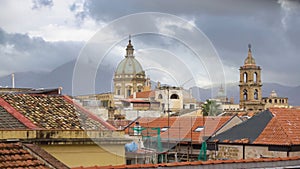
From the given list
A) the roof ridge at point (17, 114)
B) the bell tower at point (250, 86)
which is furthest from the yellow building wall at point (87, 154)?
the bell tower at point (250, 86)

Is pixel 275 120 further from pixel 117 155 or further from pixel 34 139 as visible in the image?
pixel 34 139

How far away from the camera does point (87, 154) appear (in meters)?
12.5

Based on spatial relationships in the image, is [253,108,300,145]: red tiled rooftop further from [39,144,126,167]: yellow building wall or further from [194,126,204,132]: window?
[39,144,126,167]: yellow building wall

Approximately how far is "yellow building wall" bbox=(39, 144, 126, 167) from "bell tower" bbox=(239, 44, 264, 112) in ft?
321

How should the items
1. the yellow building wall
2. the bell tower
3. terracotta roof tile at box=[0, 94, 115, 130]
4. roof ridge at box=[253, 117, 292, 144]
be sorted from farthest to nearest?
1. the bell tower
2. roof ridge at box=[253, 117, 292, 144]
3. terracotta roof tile at box=[0, 94, 115, 130]
4. the yellow building wall

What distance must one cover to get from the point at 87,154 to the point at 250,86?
335ft

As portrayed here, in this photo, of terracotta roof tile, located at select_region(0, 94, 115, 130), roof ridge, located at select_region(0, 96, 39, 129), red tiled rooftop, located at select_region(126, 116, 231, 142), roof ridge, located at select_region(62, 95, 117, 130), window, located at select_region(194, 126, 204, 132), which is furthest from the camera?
window, located at select_region(194, 126, 204, 132)

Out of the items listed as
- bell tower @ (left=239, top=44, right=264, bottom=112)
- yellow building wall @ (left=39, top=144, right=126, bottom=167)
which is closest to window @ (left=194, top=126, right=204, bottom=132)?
yellow building wall @ (left=39, top=144, right=126, bottom=167)

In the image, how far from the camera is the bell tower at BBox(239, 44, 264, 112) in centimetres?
10988

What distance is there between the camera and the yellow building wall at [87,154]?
468 inches

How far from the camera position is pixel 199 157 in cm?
2228

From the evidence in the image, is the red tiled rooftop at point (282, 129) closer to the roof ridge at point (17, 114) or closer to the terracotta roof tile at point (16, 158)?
the roof ridge at point (17, 114)

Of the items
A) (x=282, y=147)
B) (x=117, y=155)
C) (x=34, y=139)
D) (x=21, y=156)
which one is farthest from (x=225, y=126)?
(x=21, y=156)

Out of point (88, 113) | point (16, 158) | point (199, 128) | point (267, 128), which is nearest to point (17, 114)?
point (88, 113)
